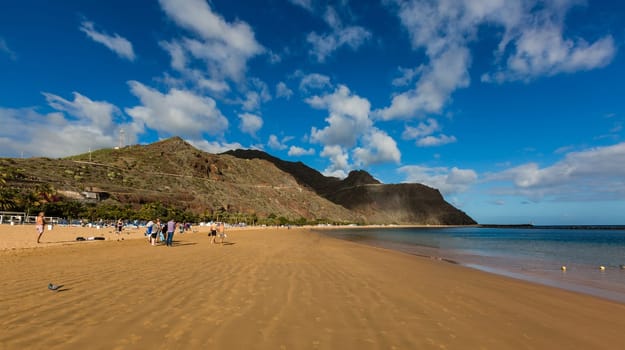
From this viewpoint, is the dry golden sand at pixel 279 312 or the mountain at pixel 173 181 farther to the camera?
the mountain at pixel 173 181

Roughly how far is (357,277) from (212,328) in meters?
6.29

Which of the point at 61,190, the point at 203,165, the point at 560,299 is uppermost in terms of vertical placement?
the point at 203,165

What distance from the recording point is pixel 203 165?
344 feet

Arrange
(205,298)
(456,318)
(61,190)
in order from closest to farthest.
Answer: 1. (456,318)
2. (205,298)
3. (61,190)

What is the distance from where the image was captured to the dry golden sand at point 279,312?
15.0ft

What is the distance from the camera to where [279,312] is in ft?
19.6

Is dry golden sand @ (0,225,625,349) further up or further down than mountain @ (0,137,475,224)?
further down

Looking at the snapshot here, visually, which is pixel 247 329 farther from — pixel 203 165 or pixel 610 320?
pixel 203 165

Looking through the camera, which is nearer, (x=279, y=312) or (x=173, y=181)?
(x=279, y=312)

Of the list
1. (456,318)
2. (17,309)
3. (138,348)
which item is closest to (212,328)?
(138,348)

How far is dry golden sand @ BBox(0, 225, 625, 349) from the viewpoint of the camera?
15.0 feet

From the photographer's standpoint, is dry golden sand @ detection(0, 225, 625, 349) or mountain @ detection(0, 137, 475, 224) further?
mountain @ detection(0, 137, 475, 224)

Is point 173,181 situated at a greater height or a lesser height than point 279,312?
greater

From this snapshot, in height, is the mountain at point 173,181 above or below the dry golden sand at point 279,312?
above
